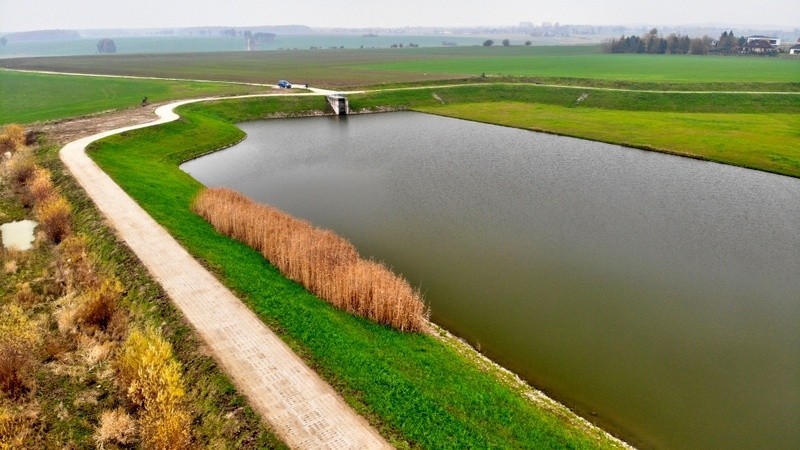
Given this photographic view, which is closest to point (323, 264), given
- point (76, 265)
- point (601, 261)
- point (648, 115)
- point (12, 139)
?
point (76, 265)

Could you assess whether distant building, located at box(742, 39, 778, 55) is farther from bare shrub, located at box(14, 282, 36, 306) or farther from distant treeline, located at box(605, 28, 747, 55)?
bare shrub, located at box(14, 282, 36, 306)

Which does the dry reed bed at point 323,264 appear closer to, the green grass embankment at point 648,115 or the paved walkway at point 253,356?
the paved walkway at point 253,356

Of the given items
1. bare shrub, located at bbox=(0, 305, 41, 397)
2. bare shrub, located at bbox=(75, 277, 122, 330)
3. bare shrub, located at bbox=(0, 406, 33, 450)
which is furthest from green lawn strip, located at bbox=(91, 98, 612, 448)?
bare shrub, located at bbox=(0, 406, 33, 450)

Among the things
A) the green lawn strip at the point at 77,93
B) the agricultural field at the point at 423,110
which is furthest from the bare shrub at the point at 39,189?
the green lawn strip at the point at 77,93

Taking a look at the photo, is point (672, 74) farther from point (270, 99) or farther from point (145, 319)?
point (145, 319)

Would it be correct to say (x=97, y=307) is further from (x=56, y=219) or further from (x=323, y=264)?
(x=56, y=219)

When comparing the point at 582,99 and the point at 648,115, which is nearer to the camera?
the point at 648,115

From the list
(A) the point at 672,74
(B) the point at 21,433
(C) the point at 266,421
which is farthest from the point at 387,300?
(A) the point at 672,74
